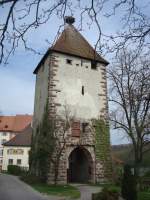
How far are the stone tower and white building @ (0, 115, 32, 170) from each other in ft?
142

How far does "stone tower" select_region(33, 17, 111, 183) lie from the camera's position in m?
22.2

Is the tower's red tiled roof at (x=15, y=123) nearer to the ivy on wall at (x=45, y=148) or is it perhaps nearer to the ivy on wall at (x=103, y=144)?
the ivy on wall at (x=103, y=144)

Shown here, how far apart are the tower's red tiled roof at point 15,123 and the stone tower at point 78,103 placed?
142ft

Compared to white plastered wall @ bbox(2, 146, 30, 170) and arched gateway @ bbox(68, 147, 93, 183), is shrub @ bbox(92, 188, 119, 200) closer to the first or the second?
arched gateway @ bbox(68, 147, 93, 183)

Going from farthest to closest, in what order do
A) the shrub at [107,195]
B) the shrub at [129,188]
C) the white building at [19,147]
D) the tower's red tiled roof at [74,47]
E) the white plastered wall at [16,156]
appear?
the white plastered wall at [16,156]
the white building at [19,147]
the tower's red tiled roof at [74,47]
the shrub at [129,188]
the shrub at [107,195]

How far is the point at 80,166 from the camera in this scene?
81.1ft

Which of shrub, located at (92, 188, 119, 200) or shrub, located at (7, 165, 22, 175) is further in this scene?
shrub, located at (7, 165, 22, 175)

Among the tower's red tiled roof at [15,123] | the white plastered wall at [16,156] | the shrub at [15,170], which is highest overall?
the tower's red tiled roof at [15,123]

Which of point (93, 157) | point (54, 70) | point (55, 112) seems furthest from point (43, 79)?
point (93, 157)

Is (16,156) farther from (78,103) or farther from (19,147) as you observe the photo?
(78,103)

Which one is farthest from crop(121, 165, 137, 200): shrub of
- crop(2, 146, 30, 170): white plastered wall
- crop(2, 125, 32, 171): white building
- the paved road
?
crop(2, 146, 30, 170): white plastered wall

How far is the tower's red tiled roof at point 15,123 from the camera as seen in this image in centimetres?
6788

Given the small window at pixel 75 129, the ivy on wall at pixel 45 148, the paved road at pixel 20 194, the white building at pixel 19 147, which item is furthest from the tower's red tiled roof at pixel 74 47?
the white building at pixel 19 147

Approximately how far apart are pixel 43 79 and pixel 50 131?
5655 millimetres
